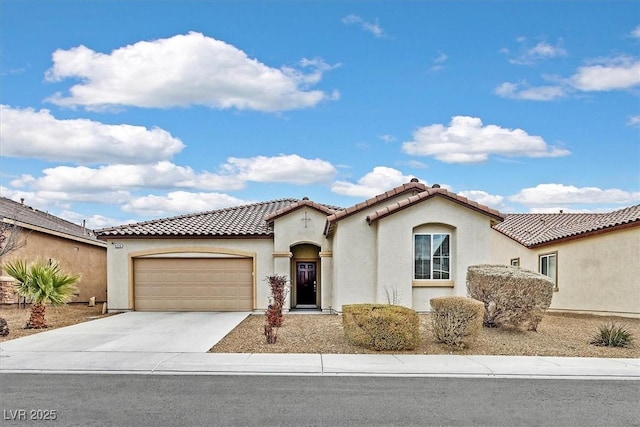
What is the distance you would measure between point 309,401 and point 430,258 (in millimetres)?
11248

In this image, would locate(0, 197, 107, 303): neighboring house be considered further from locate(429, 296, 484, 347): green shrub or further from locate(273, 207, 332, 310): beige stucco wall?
locate(429, 296, 484, 347): green shrub

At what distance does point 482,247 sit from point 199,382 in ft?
38.8

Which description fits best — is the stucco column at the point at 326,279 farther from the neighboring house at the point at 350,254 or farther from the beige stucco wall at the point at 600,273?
the beige stucco wall at the point at 600,273

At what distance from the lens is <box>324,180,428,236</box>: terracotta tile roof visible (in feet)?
61.9

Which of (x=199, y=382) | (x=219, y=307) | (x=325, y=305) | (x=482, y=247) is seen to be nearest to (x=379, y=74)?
(x=482, y=247)

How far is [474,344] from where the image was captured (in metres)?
12.7

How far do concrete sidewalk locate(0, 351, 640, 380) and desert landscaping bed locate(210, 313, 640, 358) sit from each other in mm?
601

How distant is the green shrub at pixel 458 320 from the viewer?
12.1 metres

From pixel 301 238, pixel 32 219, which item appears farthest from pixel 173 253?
pixel 32 219

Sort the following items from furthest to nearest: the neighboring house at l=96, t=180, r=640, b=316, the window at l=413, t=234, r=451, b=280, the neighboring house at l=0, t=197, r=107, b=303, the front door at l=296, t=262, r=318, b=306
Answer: the front door at l=296, t=262, r=318, b=306 → the neighboring house at l=0, t=197, r=107, b=303 → the window at l=413, t=234, r=451, b=280 → the neighboring house at l=96, t=180, r=640, b=316

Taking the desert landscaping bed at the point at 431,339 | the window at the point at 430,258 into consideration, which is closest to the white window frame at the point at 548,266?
the desert landscaping bed at the point at 431,339

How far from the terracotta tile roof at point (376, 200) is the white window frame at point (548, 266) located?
746 centimetres

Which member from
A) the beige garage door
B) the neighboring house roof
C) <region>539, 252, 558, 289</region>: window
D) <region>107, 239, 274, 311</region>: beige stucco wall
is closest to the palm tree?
<region>107, 239, 274, 311</region>: beige stucco wall

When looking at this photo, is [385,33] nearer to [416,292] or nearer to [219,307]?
[416,292]
